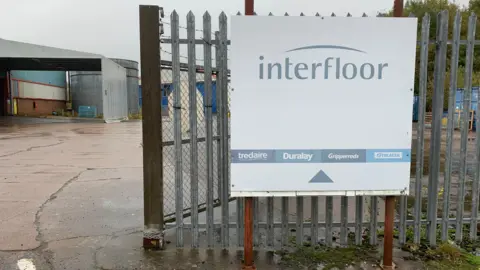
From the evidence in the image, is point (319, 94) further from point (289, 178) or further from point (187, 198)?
point (187, 198)

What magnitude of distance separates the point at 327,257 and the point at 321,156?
1.18 meters

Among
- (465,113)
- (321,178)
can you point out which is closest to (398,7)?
(465,113)

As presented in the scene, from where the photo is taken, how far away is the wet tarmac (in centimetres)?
379

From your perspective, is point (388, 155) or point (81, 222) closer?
point (388, 155)

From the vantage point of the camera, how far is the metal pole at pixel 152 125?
3.71 m

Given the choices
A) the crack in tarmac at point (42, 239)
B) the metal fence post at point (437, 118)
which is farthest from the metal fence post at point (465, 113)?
the crack in tarmac at point (42, 239)

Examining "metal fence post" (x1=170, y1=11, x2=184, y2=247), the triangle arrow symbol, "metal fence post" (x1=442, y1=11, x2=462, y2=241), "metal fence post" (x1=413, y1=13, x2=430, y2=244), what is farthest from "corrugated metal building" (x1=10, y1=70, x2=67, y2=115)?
"metal fence post" (x1=442, y1=11, x2=462, y2=241)

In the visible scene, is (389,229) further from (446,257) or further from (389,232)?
(446,257)

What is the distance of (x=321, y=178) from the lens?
11.2 ft

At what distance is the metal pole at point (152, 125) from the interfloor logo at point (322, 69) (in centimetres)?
116

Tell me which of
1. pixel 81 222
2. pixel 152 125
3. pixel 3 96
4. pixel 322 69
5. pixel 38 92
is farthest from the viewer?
pixel 38 92

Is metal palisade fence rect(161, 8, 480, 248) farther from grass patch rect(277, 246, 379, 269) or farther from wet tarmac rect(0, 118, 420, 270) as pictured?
wet tarmac rect(0, 118, 420, 270)

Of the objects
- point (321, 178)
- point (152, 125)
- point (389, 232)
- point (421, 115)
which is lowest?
point (389, 232)

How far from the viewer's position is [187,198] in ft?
20.3
